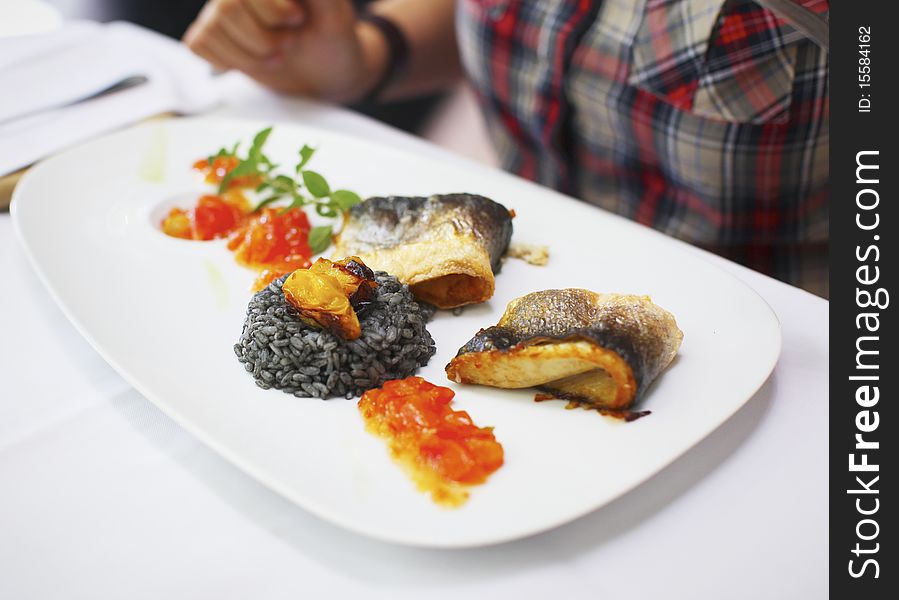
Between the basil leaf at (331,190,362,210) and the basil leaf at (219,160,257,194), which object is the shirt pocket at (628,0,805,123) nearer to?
the basil leaf at (331,190,362,210)

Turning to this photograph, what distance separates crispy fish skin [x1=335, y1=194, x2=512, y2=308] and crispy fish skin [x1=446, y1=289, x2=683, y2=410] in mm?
174

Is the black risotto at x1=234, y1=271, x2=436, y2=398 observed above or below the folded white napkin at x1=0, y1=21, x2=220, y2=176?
above

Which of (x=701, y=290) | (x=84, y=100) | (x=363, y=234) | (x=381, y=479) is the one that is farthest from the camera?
(x=84, y=100)

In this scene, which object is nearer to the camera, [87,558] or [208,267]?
[87,558]

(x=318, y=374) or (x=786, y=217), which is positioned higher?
(x=318, y=374)

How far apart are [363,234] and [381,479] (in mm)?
670

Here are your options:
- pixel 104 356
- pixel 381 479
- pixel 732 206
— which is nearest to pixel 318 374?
pixel 381 479

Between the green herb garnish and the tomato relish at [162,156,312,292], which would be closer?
the tomato relish at [162,156,312,292]

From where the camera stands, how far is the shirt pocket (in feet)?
5.69

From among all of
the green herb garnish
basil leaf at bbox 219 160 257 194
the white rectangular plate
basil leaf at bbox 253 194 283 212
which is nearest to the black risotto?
the white rectangular plate

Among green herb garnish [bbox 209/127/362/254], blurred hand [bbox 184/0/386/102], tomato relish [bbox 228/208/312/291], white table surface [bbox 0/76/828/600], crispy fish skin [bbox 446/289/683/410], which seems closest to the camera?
white table surface [bbox 0/76/828/600]

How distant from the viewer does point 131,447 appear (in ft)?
4.16

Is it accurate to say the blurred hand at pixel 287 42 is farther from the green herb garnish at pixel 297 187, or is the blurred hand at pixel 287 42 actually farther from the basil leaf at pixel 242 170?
the basil leaf at pixel 242 170

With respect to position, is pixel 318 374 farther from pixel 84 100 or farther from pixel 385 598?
pixel 84 100
